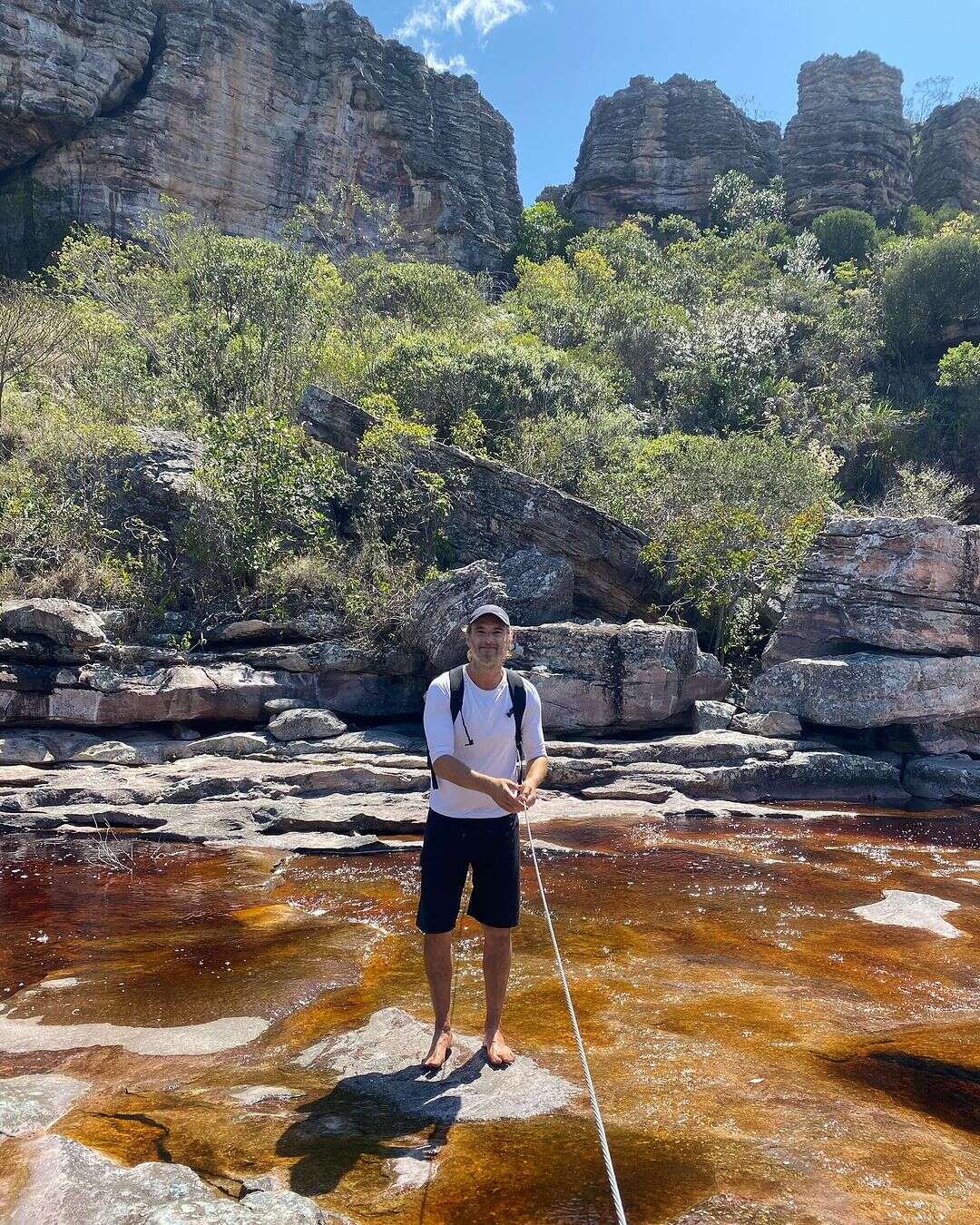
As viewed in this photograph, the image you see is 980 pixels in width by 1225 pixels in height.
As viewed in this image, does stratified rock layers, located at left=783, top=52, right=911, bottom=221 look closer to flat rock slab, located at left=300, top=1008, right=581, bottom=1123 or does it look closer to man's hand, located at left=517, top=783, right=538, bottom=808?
man's hand, located at left=517, top=783, right=538, bottom=808

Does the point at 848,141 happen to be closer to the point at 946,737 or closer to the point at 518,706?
the point at 946,737

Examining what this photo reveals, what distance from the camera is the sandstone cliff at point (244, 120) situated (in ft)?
103

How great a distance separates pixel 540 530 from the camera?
14703 millimetres

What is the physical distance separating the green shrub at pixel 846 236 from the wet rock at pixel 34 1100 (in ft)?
139

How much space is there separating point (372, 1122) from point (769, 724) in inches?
387

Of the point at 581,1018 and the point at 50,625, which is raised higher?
the point at 50,625

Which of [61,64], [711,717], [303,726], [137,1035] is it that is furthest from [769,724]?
[61,64]

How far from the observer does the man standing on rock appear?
3.82 meters

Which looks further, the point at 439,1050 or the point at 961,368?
the point at 961,368

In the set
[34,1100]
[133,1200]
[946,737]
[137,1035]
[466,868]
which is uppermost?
[466,868]

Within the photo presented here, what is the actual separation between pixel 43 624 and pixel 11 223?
1040 inches

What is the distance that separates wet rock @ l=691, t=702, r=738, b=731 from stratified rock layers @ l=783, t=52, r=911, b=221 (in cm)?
3902

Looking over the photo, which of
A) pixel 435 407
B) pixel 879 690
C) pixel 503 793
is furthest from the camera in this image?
pixel 435 407

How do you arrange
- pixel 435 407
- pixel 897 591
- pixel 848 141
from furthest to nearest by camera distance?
pixel 848 141 → pixel 435 407 → pixel 897 591
